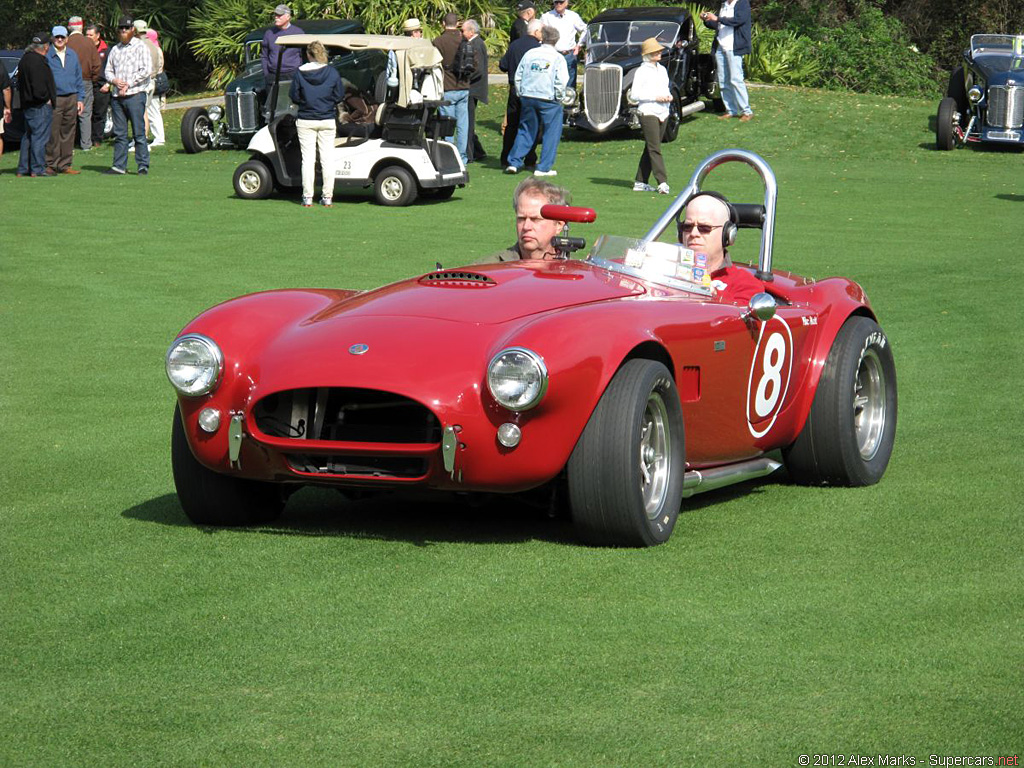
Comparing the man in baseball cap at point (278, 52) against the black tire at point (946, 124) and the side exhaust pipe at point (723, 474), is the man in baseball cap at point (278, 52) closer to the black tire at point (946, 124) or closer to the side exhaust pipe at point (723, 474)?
the black tire at point (946, 124)

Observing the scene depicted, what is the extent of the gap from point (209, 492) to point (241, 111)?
59.8 feet

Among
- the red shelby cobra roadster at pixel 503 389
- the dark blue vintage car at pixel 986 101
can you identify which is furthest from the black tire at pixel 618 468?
the dark blue vintage car at pixel 986 101

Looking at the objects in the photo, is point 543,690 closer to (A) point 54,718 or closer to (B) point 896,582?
(A) point 54,718

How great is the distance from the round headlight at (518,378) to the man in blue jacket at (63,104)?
55.7ft

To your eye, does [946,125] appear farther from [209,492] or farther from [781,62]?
[209,492]

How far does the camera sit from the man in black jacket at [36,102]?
63.5ft

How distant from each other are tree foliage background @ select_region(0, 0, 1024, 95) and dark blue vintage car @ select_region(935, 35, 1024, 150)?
21.4 ft

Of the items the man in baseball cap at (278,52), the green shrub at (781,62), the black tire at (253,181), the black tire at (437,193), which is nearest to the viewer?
the black tire at (253,181)

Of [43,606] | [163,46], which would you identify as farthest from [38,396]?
[163,46]

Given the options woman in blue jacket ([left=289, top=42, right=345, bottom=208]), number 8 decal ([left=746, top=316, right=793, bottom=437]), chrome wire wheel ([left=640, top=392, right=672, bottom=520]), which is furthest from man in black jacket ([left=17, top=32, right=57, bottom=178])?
chrome wire wheel ([left=640, top=392, right=672, bottom=520])

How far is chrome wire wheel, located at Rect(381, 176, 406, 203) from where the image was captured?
1812 centimetres

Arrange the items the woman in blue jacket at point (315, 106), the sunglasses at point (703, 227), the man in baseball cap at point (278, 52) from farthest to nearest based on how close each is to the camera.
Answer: the man in baseball cap at point (278, 52) → the woman in blue jacket at point (315, 106) → the sunglasses at point (703, 227)

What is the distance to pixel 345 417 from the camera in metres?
5.55

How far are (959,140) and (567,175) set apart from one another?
725 cm
